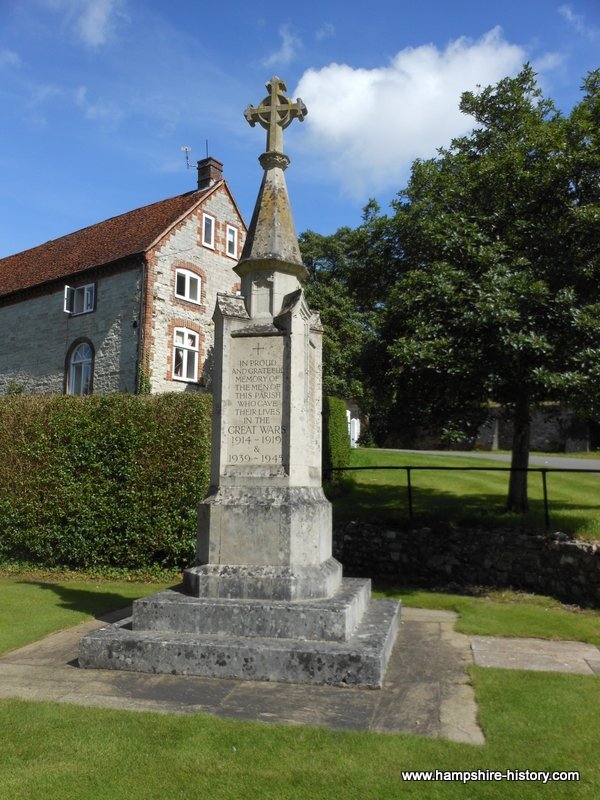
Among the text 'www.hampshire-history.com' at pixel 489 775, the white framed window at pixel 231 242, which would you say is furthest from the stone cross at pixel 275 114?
the white framed window at pixel 231 242

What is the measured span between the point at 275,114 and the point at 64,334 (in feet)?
70.8

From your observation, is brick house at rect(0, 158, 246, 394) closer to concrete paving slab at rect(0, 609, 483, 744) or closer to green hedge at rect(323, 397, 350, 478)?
green hedge at rect(323, 397, 350, 478)

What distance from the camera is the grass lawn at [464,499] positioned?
36.0 feet

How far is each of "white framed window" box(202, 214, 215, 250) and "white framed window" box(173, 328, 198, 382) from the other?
14.4 feet

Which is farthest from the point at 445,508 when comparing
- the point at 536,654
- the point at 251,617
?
the point at 251,617

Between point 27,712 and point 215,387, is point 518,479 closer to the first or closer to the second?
point 215,387

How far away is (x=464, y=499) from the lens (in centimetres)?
1359

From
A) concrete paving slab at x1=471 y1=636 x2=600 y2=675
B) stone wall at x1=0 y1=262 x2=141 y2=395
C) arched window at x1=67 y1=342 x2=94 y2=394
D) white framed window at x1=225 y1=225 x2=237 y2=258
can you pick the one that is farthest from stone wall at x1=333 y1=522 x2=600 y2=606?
white framed window at x1=225 y1=225 x2=237 y2=258

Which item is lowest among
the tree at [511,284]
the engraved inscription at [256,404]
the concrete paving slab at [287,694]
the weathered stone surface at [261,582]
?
the concrete paving slab at [287,694]

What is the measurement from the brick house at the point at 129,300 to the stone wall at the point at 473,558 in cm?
1422

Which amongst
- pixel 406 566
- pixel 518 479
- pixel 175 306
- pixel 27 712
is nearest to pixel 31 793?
pixel 27 712

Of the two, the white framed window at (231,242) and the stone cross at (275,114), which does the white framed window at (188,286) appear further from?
the stone cross at (275,114)

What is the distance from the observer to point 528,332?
28.8ft

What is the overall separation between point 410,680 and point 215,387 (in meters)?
3.68
